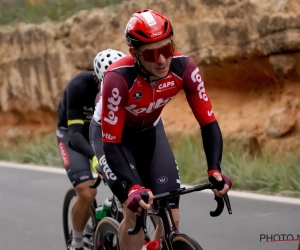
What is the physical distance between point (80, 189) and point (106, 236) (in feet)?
2.76

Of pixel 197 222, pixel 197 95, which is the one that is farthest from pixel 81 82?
pixel 197 222

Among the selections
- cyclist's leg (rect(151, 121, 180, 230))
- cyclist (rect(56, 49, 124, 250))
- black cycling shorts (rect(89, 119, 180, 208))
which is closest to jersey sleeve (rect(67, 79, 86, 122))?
cyclist (rect(56, 49, 124, 250))

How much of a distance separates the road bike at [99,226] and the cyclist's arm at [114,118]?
37.4 inches

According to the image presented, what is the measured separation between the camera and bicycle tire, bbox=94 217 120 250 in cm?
573

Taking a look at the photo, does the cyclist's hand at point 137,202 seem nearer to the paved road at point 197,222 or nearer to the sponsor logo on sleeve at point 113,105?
the sponsor logo on sleeve at point 113,105

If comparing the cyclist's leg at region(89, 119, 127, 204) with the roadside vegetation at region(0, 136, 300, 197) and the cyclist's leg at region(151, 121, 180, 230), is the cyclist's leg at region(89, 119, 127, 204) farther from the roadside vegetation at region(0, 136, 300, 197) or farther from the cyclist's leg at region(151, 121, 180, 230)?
the roadside vegetation at region(0, 136, 300, 197)

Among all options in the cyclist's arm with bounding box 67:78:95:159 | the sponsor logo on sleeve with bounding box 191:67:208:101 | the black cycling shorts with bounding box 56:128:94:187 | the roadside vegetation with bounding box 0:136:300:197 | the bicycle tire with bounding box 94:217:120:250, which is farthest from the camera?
the roadside vegetation with bounding box 0:136:300:197

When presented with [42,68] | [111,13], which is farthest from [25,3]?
[111,13]

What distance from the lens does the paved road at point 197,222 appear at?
7.66m

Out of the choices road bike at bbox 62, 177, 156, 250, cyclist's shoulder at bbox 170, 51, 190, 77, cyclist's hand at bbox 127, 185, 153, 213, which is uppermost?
cyclist's shoulder at bbox 170, 51, 190, 77

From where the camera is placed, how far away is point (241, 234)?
7.75m

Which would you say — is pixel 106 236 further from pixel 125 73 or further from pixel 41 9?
pixel 41 9

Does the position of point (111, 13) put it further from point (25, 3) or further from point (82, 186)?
point (82, 186)

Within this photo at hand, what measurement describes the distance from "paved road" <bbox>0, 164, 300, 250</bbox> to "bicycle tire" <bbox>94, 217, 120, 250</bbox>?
179cm
